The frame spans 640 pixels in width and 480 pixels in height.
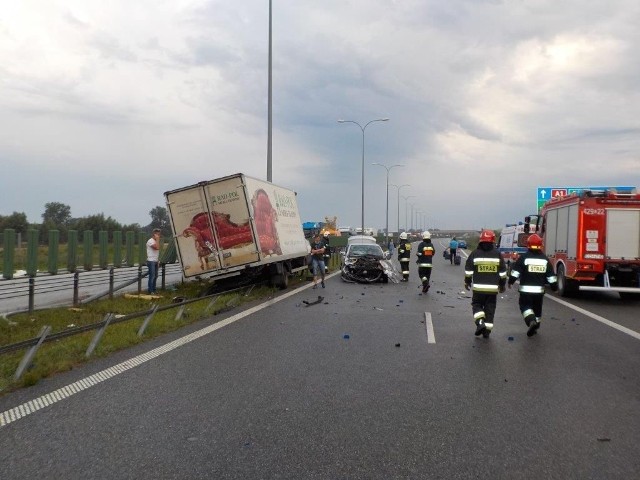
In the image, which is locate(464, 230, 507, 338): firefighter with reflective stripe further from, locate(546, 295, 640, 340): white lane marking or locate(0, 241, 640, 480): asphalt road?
locate(546, 295, 640, 340): white lane marking

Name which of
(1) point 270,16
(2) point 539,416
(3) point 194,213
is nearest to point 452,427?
(2) point 539,416

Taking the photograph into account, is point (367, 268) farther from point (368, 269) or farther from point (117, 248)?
point (117, 248)

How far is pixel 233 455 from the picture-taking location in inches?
163

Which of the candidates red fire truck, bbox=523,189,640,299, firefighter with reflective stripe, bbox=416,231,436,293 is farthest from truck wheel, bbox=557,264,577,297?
firefighter with reflective stripe, bbox=416,231,436,293

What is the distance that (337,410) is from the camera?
525 centimetres

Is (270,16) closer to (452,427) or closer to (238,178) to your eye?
(238,178)

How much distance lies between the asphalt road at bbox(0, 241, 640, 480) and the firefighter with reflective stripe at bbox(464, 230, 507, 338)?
0.39 metres

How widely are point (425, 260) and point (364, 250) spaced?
4256mm

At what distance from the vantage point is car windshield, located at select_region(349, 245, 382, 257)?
21106mm

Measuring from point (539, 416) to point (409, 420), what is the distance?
1.15m

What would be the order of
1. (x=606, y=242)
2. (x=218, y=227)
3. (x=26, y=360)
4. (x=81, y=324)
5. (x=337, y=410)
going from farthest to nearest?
(x=606, y=242) < (x=218, y=227) < (x=81, y=324) < (x=26, y=360) < (x=337, y=410)

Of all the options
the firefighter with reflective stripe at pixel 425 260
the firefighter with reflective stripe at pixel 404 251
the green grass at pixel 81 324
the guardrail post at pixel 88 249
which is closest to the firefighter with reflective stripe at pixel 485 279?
the green grass at pixel 81 324

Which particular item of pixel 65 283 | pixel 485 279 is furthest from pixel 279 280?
pixel 485 279

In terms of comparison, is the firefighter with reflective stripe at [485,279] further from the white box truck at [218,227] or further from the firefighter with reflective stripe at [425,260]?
the firefighter with reflective stripe at [425,260]
